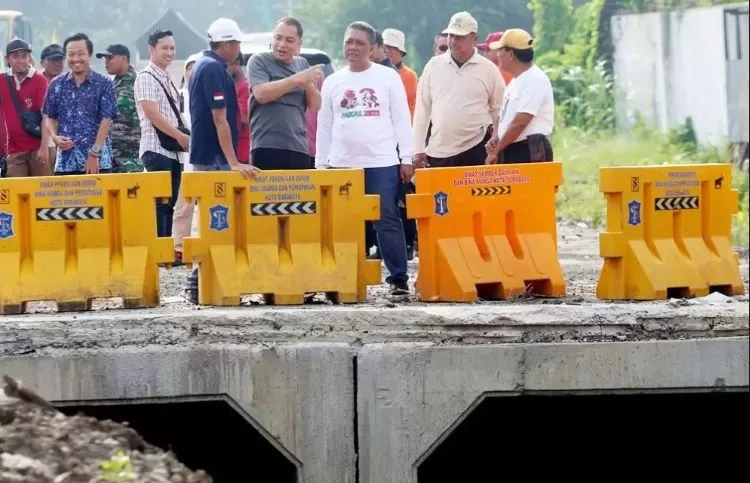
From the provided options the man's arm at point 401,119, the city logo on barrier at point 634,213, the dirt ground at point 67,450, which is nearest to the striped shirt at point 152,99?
the man's arm at point 401,119

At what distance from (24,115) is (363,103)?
3.62m

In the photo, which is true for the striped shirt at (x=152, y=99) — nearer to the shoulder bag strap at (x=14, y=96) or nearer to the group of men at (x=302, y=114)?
the group of men at (x=302, y=114)

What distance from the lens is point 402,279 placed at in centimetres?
1084

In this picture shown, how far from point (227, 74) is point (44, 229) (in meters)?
1.67

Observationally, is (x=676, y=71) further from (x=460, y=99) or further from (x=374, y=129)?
(x=374, y=129)

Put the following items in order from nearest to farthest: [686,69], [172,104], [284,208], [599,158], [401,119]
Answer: [284,208] < [401,119] < [172,104] < [686,69] < [599,158]

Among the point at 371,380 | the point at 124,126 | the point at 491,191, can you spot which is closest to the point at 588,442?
the point at 491,191

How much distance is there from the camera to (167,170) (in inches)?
489

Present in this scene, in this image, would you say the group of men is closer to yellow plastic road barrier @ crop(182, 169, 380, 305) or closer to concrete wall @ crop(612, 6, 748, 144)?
yellow plastic road barrier @ crop(182, 169, 380, 305)

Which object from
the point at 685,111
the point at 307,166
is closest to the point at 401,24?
the point at 685,111

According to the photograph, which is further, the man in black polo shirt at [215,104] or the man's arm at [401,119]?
the man's arm at [401,119]

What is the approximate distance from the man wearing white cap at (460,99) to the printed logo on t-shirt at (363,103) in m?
1.12

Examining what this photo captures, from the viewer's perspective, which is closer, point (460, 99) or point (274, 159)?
point (274, 159)

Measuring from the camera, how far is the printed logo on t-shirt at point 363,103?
10695mm
